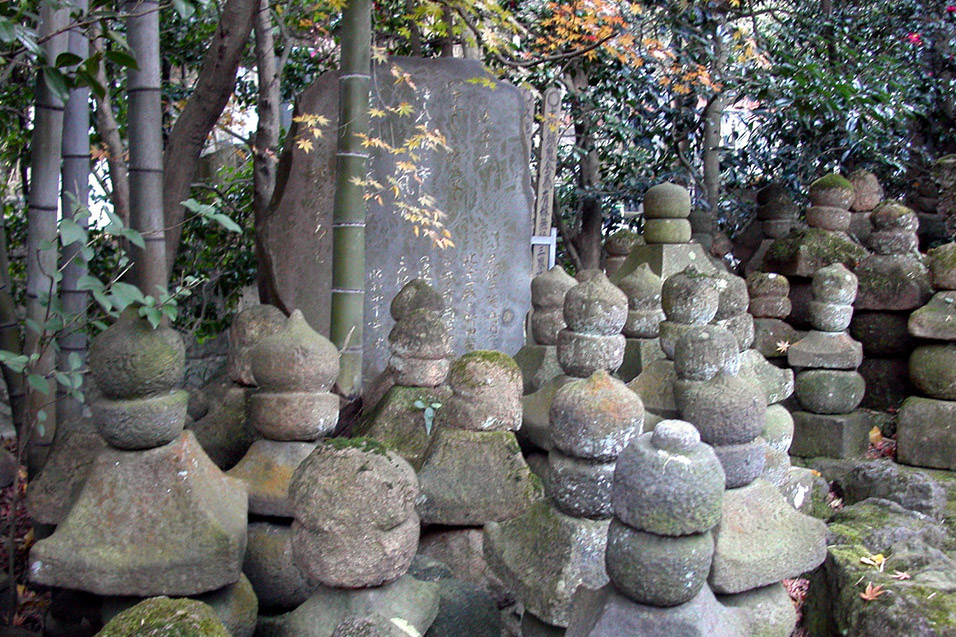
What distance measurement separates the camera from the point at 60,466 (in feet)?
9.66

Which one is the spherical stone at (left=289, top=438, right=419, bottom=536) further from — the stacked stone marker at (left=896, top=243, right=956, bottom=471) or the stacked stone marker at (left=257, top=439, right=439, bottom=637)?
the stacked stone marker at (left=896, top=243, right=956, bottom=471)

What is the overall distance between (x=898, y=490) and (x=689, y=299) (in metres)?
1.44

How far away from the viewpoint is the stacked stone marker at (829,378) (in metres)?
4.45

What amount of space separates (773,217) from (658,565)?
193 inches

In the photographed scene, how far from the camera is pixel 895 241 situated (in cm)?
490

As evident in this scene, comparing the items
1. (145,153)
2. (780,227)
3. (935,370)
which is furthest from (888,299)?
(145,153)

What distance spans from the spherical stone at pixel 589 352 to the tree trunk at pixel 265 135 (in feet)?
7.27

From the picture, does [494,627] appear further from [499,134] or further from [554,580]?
[499,134]

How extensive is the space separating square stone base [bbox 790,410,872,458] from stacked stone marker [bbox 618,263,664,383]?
114 cm

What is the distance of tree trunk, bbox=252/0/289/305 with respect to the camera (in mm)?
4633

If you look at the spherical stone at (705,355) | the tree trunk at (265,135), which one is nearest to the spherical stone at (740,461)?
the spherical stone at (705,355)

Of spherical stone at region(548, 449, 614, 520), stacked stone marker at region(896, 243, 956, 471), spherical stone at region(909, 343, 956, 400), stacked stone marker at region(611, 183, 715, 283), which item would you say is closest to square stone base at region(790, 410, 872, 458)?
stacked stone marker at region(896, 243, 956, 471)

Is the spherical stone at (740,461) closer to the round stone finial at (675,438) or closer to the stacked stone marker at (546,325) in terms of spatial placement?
the round stone finial at (675,438)

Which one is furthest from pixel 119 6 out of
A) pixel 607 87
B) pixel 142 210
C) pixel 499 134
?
pixel 607 87
